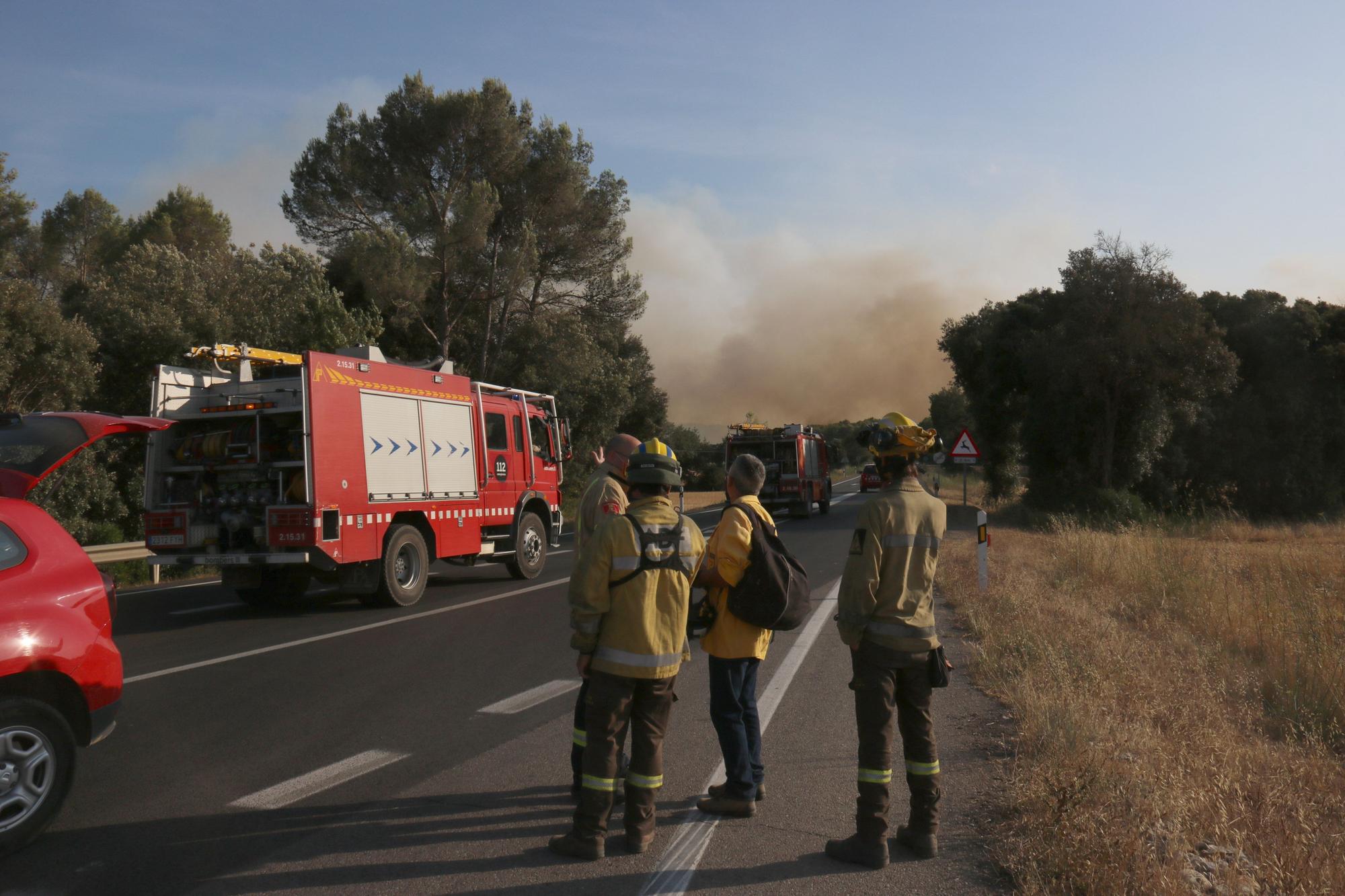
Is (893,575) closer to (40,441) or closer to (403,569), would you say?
(40,441)

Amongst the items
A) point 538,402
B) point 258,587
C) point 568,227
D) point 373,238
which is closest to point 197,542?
point 258,587

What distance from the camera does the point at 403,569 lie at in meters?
11.8

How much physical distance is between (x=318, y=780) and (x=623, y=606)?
2254 mm

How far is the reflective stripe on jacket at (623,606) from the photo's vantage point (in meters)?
4.02

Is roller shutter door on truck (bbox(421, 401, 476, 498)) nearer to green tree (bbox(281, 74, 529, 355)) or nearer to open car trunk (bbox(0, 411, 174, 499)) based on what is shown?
open car trunk (bbox(0, 411, 174, 499))

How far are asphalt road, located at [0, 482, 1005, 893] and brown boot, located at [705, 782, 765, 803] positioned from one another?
5 centimetres

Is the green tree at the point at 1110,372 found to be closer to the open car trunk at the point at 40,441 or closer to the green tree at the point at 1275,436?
the green tree at the point at 1275,436

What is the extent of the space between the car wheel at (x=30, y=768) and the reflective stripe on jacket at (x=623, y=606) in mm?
2370

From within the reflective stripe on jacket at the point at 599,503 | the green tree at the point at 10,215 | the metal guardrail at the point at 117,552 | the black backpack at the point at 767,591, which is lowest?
the metal guardrail at the point at 117,552

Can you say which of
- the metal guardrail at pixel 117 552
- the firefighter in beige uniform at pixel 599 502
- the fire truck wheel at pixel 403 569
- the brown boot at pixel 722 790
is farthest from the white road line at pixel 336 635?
the metal guardrail at pixel 117 552

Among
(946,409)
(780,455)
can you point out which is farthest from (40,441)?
(946,409)

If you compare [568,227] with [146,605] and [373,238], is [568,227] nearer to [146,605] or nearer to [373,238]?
[373,238]

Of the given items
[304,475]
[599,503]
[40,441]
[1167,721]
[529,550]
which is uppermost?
[40,441]

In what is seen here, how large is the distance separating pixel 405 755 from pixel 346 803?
0.81m
